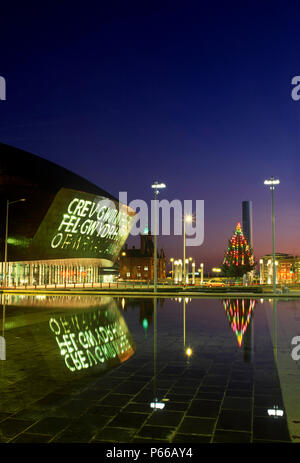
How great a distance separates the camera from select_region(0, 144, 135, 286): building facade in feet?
161

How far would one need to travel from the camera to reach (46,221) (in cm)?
5203

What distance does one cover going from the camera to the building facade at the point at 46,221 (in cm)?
4900

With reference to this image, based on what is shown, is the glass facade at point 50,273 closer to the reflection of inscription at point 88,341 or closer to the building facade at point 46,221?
the building facade at point 46,221

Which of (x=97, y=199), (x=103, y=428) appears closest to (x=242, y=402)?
(x=103, y=428)

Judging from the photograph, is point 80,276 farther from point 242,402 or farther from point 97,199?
point 242,402

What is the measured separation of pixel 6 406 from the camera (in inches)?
245

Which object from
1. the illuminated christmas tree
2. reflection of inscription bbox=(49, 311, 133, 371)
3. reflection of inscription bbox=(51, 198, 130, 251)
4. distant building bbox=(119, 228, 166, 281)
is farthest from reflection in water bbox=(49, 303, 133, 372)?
distant building bbox=(119, 228, 166, 281)

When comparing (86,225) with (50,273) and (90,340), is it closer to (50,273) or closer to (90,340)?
(50,273)

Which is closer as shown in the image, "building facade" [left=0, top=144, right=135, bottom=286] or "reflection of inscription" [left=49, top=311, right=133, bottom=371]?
"reflection of inscription" [left=49, top=311, right=133, bottom=371]

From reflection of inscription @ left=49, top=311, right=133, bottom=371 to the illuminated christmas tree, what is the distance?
60.4 meters

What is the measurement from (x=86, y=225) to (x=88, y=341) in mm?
50002

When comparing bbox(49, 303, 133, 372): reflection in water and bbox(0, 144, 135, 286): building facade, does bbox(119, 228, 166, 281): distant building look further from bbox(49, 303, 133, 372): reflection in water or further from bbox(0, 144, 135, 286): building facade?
bbox(49, 303, 133, 372): reflection in water

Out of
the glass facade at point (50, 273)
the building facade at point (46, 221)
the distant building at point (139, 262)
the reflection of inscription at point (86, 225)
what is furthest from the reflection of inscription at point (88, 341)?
the distant building at point (139, 262)
